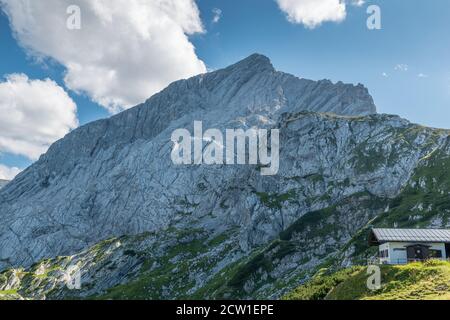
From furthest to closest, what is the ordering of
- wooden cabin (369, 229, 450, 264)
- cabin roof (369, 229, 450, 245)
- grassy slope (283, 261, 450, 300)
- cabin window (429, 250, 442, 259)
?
cabin window (429, 250, 442, 259) → cabin roof (369, 229, 450, 245) → wooden cabin (369, 229, 450, 264) → grassy slope (283, 261, 450, 300)

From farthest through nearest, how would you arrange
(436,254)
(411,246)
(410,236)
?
(410,236) < (436,254) < (411,246)

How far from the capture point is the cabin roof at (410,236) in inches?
2494

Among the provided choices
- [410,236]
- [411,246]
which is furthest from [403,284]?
[410,236]

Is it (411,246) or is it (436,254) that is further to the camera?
(436,254)

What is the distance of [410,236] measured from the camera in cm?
6425

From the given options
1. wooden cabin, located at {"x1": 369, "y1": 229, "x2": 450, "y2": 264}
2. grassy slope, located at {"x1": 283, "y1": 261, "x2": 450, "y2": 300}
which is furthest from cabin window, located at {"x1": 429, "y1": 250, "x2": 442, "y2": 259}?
grassy slope, located at {"x1": 283, "y1": 261, "x2": 450, "y2": 300}

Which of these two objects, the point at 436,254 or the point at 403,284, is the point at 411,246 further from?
the point at 403,284

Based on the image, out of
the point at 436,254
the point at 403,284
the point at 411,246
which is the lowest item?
the point at 403,284

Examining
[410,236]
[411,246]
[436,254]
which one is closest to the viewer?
[411,246]

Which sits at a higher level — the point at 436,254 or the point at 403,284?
the point at 436,254

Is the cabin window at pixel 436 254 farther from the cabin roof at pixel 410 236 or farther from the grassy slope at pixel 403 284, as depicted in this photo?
the grassy slope at pixel 403 284

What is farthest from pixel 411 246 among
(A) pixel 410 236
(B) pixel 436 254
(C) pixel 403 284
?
(C) pixel 403 284

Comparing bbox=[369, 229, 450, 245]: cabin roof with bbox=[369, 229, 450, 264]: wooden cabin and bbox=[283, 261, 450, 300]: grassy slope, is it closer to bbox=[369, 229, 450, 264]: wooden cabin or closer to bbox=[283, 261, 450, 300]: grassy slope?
bbox=[369, 229, 450, 264]: wooden cabin

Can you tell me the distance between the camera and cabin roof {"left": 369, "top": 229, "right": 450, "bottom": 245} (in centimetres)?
6334
